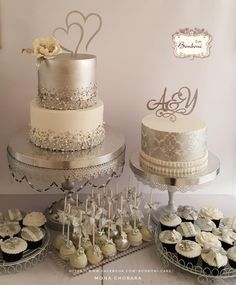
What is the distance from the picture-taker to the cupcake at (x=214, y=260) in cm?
108

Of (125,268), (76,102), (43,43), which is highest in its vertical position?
(43,43)

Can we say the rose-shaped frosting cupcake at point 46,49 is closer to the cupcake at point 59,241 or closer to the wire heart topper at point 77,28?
the wire heart topper at point 77,28

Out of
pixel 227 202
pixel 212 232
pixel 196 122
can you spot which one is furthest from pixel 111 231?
pixel 227 202

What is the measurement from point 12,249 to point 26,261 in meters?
0.05

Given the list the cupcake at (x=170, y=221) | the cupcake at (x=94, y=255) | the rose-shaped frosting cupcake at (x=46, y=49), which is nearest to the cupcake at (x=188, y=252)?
the cupcake at (x=170, y=221)

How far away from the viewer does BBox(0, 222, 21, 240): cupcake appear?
46.3 inches

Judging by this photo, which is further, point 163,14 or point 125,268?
point 163,14

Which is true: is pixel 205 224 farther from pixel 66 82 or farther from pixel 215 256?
pixel 66 82

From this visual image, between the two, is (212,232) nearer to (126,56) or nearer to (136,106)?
(136,106)

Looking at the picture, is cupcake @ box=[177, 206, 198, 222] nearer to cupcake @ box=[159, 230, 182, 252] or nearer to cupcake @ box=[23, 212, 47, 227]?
cupcake @ box=[159, 230, 182, 252]

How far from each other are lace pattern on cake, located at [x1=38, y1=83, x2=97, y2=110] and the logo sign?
39 cm

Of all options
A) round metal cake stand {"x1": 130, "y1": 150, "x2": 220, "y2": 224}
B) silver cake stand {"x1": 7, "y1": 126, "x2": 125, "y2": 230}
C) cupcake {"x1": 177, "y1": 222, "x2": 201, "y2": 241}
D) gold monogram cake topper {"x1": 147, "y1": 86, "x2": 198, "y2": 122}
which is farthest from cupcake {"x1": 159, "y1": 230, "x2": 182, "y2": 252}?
gold monogram cake topper {"x1": 147, "y1": 86, "x2": 198, "y2": 122}

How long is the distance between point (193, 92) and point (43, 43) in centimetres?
58

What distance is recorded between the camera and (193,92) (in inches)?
58.4
